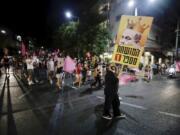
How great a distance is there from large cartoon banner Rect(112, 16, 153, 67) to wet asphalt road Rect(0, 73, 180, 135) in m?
1.91

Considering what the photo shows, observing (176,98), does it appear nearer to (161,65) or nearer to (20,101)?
(20,101)

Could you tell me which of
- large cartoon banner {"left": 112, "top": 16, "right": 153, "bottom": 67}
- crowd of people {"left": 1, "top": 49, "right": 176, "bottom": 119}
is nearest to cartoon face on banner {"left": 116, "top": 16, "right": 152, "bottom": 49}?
large cartoon banner {"left": 112, "top": 16, "right": 153, "bottom": 67}

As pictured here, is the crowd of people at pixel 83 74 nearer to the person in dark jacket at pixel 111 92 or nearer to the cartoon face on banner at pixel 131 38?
the person in dark jacket at pixel 111 92

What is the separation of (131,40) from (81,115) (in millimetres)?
3005

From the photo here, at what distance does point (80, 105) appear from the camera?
30.5 ft

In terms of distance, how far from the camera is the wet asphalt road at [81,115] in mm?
6316

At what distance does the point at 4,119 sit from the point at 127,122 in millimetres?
3784

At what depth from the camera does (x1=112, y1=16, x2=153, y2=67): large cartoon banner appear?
24.9 feet

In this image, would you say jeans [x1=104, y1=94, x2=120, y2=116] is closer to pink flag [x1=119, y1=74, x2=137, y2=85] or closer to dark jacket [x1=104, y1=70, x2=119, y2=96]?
dark jacket [x1=104, y1=70, x2=119, y2=96]

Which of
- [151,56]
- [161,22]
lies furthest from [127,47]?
[161,22]

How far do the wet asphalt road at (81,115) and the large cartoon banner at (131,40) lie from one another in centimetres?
191

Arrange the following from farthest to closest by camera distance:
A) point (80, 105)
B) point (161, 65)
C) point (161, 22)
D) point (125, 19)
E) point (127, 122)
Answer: point (161, 22) → point (161, 65) → point (80, 105) → point (125, 19) → point (127, 122)

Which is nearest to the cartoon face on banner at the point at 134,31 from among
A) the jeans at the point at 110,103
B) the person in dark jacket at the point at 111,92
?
the person in dark jacket at the point at 111,92

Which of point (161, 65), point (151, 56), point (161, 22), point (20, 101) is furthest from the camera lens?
point (161, 22)
